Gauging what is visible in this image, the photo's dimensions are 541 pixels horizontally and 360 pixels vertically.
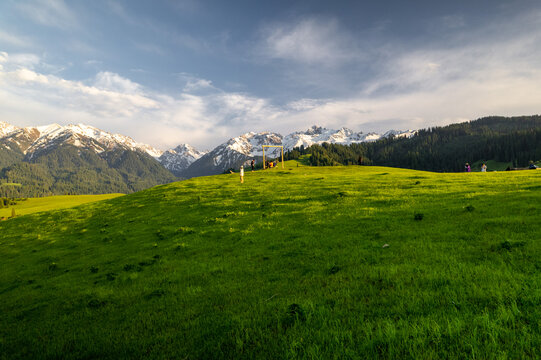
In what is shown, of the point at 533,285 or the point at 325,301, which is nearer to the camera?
the point at 533,285

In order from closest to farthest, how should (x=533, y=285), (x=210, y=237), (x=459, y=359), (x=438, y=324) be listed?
(x=459, y=359) < (x=438, y=324) < (x=533, y=285) < (x=210, y=237)

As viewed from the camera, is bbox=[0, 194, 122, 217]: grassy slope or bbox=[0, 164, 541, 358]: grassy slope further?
bbox=[0, 194, 122, 217]: grassy slope

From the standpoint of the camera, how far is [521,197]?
1446 cm

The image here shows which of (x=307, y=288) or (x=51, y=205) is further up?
(x=307, y=288)

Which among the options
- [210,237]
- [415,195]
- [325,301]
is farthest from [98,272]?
[415,195]

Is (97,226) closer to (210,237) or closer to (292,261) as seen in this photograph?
(210,237)

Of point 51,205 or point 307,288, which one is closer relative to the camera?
point 307,288

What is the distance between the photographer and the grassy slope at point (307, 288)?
4.92 metres

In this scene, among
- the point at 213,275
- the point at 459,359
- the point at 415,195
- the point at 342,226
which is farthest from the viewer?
the point at 415,195

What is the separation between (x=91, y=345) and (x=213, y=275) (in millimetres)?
4496

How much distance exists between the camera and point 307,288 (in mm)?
7762

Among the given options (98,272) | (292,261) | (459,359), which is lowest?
(98,272)

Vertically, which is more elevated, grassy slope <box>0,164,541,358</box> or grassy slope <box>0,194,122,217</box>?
grassy slope <box>0,164,541,358</box>

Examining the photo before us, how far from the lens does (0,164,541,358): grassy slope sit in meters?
4.92
